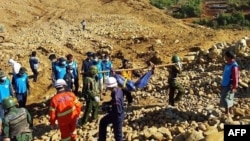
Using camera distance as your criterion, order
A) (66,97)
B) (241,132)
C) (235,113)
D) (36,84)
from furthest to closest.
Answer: (36,84)
(235,113)
(66,97)
(241,132)

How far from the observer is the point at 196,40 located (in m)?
21.4

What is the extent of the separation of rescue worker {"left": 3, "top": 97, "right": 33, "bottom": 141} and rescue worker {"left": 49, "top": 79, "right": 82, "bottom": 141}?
1.41ft

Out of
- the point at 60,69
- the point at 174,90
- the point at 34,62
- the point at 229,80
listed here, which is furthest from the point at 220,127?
the point at 34,62

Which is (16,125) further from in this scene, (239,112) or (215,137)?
(239,112)

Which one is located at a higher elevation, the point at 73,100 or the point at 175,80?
the point at 73,100

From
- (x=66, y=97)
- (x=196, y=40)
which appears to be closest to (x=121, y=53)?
(x=196, y=40)

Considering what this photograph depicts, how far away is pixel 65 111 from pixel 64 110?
2 cm

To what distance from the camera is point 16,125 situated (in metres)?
6.93

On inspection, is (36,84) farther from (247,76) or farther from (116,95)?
(116,95)

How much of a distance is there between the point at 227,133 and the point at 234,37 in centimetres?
1452

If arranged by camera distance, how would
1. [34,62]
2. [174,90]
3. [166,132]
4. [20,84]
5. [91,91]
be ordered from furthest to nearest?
[34,62]
[20,84]
[174,90]
[91,91]
[166,132]

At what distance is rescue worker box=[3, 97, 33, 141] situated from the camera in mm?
6855

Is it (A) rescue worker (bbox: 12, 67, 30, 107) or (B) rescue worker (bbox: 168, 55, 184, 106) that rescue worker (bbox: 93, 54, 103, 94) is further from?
(B) rescue worker (bbox: 168, 55, 184, 106)

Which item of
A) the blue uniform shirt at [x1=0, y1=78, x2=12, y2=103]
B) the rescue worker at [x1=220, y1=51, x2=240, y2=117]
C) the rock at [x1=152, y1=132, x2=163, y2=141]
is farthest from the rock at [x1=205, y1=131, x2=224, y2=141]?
the blue uniform shirt at [x1=0, y1=78, x2=12, y2=103]
